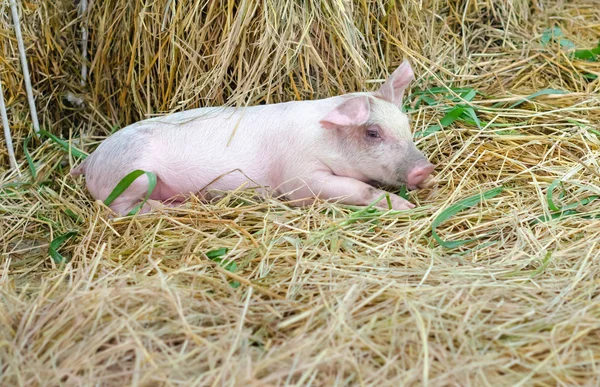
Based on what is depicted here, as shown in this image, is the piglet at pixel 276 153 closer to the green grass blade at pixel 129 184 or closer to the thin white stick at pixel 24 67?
the green grass blade at pixel 129 184

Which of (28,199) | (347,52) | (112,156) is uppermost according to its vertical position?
(347,52)

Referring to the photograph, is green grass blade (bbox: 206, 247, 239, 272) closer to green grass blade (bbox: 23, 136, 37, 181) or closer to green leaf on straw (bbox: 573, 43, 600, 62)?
green grass blade (bbox: 23, 136, 37, 181)

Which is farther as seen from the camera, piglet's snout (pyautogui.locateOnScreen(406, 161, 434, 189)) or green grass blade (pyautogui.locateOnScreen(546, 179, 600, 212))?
piglet's snout (pyautogui.locateOnScreen(406, 161, 434, 189))

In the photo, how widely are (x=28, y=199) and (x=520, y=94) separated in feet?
10.4

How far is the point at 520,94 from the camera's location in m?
4.84

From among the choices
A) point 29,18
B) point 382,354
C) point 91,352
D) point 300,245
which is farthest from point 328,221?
point 29,18

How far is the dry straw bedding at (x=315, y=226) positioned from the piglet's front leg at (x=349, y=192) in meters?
0.14

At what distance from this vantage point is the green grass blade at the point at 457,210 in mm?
3465

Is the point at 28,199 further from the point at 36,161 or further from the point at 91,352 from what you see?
the point at 91,352

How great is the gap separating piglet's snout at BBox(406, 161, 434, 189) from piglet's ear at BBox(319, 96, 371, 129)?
370mm

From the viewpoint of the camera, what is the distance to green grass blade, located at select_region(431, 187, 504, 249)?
346 centimetres

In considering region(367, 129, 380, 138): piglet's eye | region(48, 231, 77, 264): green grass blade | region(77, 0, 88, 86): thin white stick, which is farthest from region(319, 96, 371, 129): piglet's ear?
region(77, 0, 88, 86): thin white stick

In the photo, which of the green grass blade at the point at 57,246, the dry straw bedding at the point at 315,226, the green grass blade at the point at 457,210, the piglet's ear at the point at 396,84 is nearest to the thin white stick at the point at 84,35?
the dry straw bedding at the point at 315,226

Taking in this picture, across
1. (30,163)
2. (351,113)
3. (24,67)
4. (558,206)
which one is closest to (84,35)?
(24,67)
